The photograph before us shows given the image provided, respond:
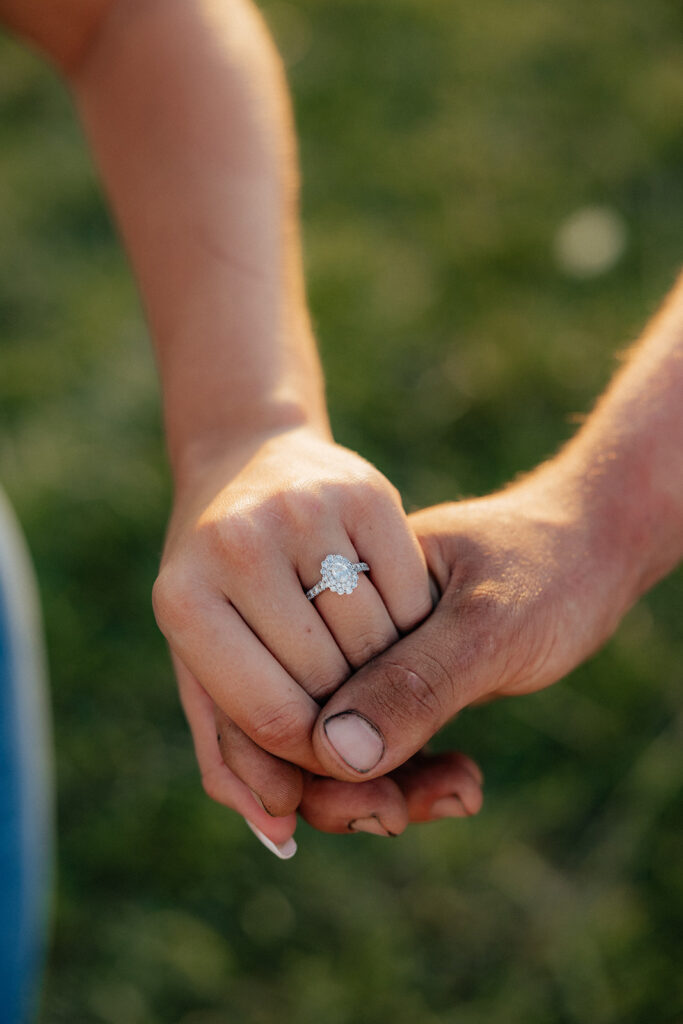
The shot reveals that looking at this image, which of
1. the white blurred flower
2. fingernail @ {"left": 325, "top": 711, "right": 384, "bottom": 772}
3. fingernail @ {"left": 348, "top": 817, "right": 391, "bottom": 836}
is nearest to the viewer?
fingernail @ {"left": 325, "top": 711, "right": 384, "bottom": 772}

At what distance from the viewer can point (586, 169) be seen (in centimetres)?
358

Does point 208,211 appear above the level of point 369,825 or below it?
above

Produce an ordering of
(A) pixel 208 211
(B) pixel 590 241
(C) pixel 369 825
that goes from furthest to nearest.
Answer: (B) pixel 590 241 < (A) pixel 208 211 < (C) pixel 369 825

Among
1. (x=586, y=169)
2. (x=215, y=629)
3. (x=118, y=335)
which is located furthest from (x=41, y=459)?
(x=586, y=169)

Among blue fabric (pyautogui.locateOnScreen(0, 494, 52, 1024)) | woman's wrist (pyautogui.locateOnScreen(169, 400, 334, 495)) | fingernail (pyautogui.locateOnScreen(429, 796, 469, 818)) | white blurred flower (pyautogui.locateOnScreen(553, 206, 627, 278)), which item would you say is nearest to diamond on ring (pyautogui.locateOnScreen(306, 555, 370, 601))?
woman's wrist (pyautogui.locateOnScreen(169, 400, 334, 495))

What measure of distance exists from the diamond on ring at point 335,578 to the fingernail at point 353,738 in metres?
0.16

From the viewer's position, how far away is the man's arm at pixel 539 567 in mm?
1265

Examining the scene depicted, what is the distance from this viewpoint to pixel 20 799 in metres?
1.77

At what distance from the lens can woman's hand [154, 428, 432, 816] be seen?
49.7 inches

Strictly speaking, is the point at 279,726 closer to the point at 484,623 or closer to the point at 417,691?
the point at 417,691

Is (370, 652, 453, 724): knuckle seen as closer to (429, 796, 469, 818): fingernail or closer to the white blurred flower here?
(429, 796, 469, 818): fingernail

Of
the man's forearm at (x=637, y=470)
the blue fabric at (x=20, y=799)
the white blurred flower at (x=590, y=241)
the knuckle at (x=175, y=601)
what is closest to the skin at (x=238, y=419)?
the knuckle at (x=175, y=601)

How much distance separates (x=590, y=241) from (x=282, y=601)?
2.53m

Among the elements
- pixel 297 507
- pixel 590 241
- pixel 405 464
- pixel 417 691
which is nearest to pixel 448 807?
pixel 417 691
